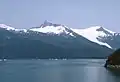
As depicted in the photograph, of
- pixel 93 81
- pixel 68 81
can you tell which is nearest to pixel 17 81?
pixel 68 81

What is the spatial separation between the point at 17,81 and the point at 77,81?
17717mm

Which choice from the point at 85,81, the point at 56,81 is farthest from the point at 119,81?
the point at 56,81

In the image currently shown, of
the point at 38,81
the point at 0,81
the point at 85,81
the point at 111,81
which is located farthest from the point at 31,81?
the point at 111,81

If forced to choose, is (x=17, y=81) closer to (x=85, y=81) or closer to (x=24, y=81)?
(x=24, y=81)

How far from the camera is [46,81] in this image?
9969 cm

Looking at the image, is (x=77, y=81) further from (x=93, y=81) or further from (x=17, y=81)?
(x=17, y=81)

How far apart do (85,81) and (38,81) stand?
546 inches

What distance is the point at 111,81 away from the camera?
335 ft

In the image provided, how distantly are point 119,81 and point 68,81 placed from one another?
49.6 feet

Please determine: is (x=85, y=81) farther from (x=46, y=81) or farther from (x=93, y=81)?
(x=46, y=81)

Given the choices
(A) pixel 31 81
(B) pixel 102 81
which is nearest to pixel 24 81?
(A) pixel 31 81

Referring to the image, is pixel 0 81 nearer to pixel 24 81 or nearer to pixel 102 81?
pixel 24 81

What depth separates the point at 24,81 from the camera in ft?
324

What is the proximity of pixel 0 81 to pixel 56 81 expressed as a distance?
16387mm
